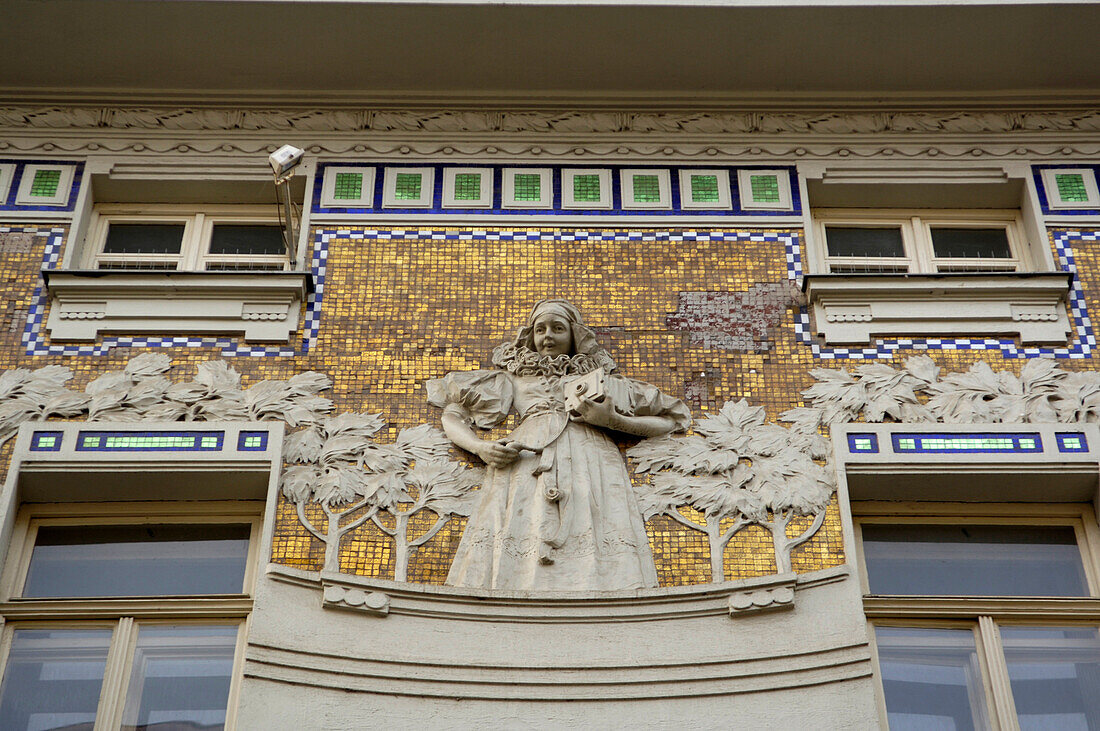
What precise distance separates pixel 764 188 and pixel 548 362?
1878mm

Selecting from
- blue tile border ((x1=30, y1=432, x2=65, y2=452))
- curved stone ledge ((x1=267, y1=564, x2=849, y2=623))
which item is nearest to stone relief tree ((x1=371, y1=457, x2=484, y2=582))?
curved stone ledge ((x1=267, y1=564, x2=849, y2=623))

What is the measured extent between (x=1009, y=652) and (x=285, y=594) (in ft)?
11.0

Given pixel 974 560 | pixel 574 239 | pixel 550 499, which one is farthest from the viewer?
pixel 574 239

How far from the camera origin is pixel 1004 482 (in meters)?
7.27

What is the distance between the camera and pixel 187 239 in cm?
853

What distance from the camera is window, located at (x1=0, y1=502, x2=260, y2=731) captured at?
660 cm

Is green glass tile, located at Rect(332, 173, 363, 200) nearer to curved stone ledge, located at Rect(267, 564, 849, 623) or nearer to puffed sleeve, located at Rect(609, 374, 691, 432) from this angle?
puffed sleeve, located at Rect(609, 374, 691, 432)

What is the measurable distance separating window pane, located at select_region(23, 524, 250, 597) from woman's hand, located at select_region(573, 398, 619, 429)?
177cm

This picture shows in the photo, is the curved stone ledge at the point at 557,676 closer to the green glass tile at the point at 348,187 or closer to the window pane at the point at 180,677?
the window pane at the point at 180,677

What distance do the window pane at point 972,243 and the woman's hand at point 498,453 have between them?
3.02m

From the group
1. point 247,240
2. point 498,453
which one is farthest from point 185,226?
point 498,453

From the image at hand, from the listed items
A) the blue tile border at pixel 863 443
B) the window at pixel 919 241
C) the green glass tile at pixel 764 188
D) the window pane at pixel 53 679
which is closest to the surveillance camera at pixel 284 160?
the window pane at pixel 53 679

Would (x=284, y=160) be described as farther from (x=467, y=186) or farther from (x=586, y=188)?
(x=586, y=188)

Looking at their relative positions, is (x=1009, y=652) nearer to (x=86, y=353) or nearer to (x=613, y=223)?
(x=613, y=223)
